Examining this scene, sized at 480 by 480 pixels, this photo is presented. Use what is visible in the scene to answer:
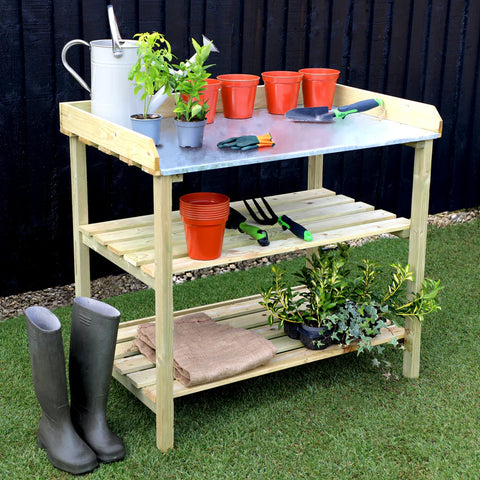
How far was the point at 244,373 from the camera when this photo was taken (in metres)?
2.83

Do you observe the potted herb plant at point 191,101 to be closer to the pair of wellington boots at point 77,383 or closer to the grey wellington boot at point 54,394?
the pair of wellington boots at point 77,383

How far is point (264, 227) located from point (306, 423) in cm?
73

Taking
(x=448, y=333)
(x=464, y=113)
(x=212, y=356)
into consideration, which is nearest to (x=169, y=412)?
(x=212, y=356)

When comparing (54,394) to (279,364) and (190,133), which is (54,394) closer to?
(279,364)

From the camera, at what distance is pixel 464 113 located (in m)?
5.29

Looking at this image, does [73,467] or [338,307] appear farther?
[338,307]

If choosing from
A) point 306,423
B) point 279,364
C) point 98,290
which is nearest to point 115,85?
point 279,364

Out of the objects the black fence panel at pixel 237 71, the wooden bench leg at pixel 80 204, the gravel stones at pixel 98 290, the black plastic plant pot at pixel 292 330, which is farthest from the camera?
the gravel stones at pixel 98 290

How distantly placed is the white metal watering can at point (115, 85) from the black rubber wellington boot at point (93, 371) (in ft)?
2.14

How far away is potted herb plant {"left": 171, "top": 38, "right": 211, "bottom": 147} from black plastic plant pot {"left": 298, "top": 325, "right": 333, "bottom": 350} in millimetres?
862

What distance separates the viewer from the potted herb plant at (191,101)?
2605 millimetres

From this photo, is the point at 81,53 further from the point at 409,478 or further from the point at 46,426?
the point at 409,478

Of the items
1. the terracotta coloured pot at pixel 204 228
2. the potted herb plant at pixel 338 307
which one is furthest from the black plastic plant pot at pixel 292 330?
the terracotta coloured pot at pixel 204 228

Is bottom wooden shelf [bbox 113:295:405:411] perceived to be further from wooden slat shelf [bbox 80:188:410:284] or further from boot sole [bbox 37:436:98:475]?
wooden slat shelf [bbox 80:188:410:284]
